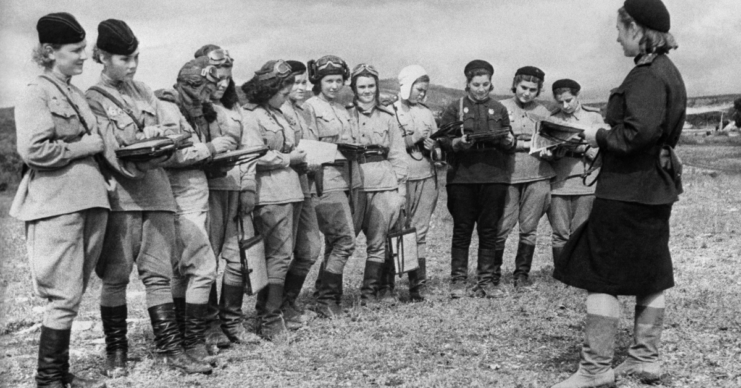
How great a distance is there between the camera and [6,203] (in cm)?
1833

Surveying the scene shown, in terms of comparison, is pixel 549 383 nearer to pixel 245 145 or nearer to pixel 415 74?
pixel 245 145

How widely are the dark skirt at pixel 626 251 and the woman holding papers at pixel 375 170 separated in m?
2.84

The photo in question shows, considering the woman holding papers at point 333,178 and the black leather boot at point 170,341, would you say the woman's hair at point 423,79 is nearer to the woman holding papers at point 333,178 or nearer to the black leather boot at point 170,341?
the woman holding papers at point 333,178

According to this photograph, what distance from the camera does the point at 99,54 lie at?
4.72 meters

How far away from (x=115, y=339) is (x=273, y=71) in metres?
2.34

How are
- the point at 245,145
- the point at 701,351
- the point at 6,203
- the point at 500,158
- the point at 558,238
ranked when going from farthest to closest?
the point at 6,203 < the point at 558,238 < the point at 500,158 < the point at 245,145 < the point at 701,351

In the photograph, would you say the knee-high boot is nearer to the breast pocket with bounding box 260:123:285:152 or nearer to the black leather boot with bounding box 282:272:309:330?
the black leather boot with bounding box 282:272:309:330

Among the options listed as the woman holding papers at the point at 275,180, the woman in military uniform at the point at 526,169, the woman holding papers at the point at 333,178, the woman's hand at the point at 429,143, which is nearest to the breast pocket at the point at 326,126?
the woman holding papers at the point at 333,178

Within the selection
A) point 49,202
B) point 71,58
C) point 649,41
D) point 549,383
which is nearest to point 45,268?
point 49,202

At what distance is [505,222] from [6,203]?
47.9ft

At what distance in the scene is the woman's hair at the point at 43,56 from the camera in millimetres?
4353

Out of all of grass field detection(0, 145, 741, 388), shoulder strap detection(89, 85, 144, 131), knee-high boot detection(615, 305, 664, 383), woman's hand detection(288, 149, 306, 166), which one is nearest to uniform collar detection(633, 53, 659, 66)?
knee-high boot detection(615, 305, 664, 383)

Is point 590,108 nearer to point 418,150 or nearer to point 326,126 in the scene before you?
point 418,150

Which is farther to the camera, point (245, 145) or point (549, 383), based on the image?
point (245, 145)
